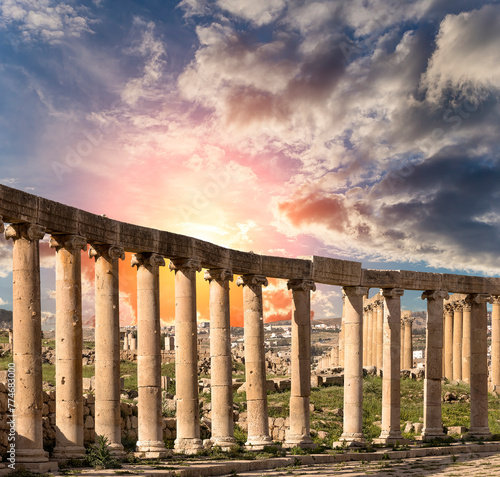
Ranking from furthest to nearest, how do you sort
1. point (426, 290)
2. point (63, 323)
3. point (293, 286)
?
point (426, 290), point (293, 286), point (63, 323)

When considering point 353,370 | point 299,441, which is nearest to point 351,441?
point 299,441

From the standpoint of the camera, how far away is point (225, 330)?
1420 inches

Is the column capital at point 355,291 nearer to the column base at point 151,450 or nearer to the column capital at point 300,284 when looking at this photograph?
the column capital at point 300,284

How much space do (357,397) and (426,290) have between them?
316 inches

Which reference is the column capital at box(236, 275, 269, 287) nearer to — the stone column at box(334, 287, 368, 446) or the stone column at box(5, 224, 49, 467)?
the stone column at box(334, 287, 368, 446)

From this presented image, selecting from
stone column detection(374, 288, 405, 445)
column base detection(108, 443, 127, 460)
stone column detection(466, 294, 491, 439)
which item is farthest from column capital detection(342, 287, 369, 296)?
column base detection(108, 443, 127, 460)

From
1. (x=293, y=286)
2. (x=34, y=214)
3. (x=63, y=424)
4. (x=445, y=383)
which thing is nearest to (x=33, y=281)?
(x=34, y=214)

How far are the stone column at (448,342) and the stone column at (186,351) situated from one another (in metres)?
43.8

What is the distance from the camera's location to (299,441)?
37.7 meters

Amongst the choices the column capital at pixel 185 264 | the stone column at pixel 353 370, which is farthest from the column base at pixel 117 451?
the stone column at pixel 353 370

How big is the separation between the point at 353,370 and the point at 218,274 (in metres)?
9.46

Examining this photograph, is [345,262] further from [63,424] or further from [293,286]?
[63,424]

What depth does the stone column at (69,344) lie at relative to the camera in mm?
27828

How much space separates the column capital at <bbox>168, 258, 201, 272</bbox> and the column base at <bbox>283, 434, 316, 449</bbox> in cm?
968
